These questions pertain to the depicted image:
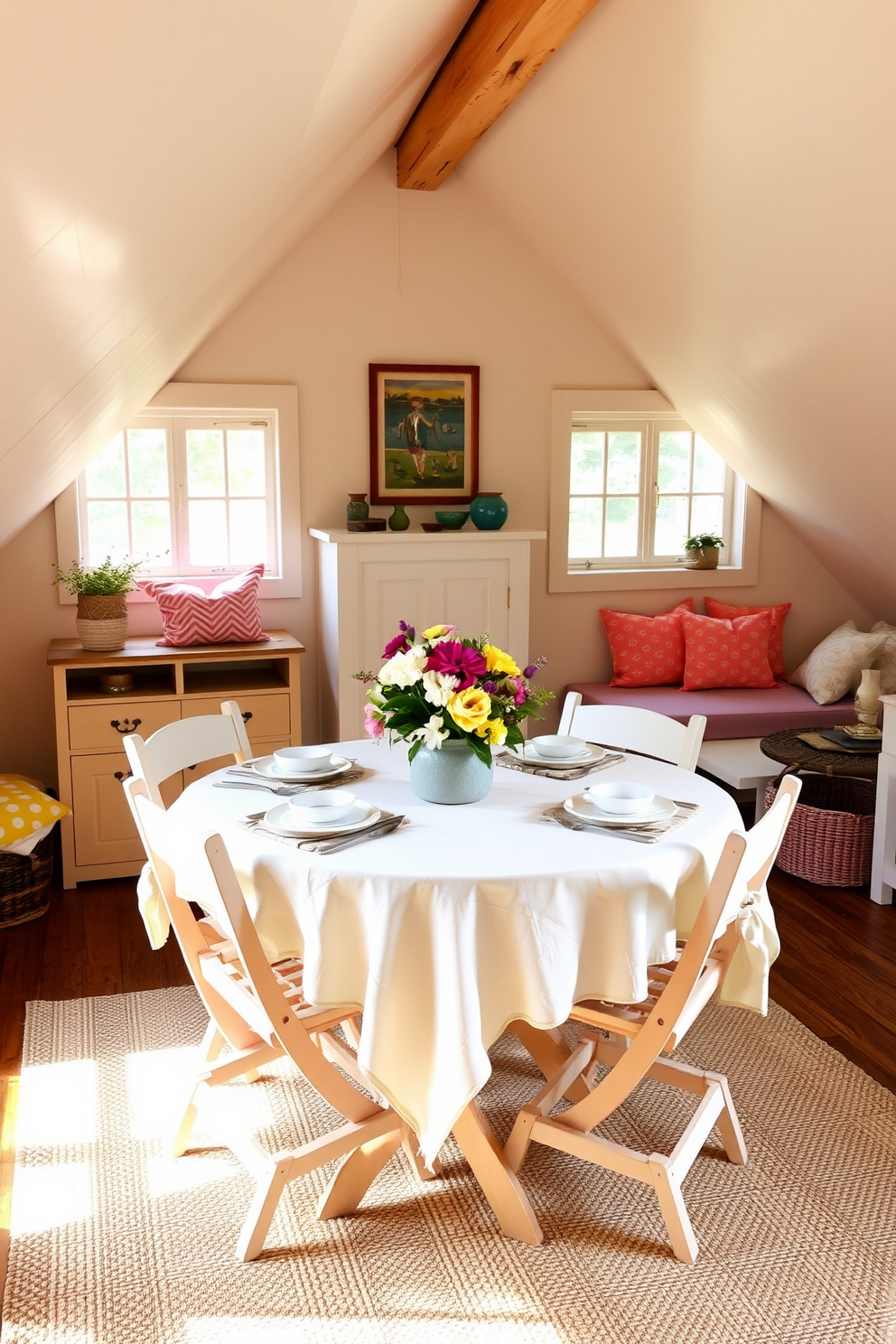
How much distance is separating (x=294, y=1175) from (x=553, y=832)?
870 mm

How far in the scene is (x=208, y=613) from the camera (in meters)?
4.43

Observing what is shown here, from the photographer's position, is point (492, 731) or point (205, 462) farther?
point (205, 462)

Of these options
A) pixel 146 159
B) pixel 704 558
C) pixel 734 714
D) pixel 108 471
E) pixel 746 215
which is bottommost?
pixel 734 714

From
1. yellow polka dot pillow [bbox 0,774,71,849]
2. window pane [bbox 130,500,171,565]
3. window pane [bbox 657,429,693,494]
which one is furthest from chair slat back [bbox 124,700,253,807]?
window pane [bbox 657,429,693,494]

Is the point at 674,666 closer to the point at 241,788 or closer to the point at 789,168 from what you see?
the point at 789,168

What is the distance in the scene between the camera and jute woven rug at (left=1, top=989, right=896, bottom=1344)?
6.75 feet

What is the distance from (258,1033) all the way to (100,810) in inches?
Result: 83.0

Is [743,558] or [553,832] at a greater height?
[743,558]

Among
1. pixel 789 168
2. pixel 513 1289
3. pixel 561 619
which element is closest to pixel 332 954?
pixel 513 1289

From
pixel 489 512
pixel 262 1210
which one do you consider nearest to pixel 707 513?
pixel 489 512

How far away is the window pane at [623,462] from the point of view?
17.9ft

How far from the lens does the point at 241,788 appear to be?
2.62m

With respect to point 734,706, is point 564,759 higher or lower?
higher

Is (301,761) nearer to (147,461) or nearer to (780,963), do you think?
(780,963)
